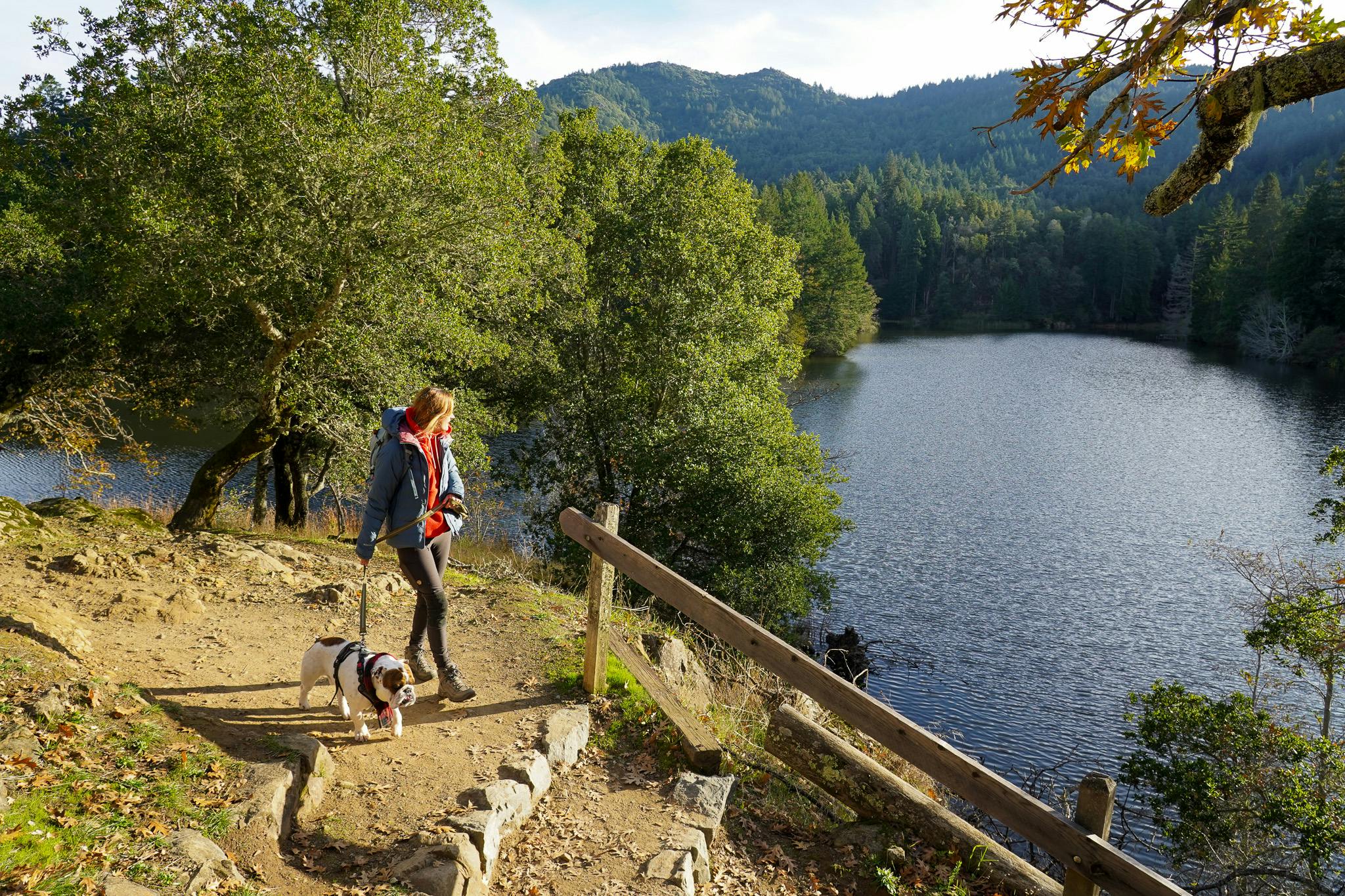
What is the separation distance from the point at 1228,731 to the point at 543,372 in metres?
13.6

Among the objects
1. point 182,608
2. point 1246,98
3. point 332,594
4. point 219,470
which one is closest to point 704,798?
point 332,594

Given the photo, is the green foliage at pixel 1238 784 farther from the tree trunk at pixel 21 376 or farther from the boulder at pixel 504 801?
the tree trunk at pixel 21 376

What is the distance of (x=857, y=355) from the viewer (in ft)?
200

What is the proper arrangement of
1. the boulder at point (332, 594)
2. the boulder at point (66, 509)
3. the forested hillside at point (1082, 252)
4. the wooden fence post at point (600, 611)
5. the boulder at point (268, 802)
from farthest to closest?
the forested hillside at point (1082, 252) → the boulder at point (66, 509) → the boulder at point (332, 594) → the wooden fence post at point (600, 611) → the boulder at point (268, 802)

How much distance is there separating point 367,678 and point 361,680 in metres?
0.06

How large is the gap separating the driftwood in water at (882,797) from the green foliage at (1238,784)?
5.13 meters

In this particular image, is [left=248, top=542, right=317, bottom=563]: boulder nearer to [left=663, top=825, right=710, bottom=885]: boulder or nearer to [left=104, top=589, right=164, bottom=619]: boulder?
[left=104, top=589, right=164, bottom=619]: boulder

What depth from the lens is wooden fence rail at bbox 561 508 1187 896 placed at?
408cm

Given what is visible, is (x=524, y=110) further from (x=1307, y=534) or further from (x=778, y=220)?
(x=778, y=220)

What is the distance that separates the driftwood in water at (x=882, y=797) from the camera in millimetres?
5223

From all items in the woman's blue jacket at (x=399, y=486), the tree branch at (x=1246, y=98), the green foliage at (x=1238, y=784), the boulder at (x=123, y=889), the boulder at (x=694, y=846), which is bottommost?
the green foliage at (x=1238, y=784)

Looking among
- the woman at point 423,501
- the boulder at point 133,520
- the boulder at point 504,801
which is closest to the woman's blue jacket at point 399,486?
the woman at point 423,501

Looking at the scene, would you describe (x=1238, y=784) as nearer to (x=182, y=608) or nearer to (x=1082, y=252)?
(x=182, y=608)

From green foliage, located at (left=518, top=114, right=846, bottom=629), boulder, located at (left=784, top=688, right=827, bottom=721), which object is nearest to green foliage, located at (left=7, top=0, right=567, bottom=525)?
green foliage, located at (left=518, top=114, right=846, bottom=629)
